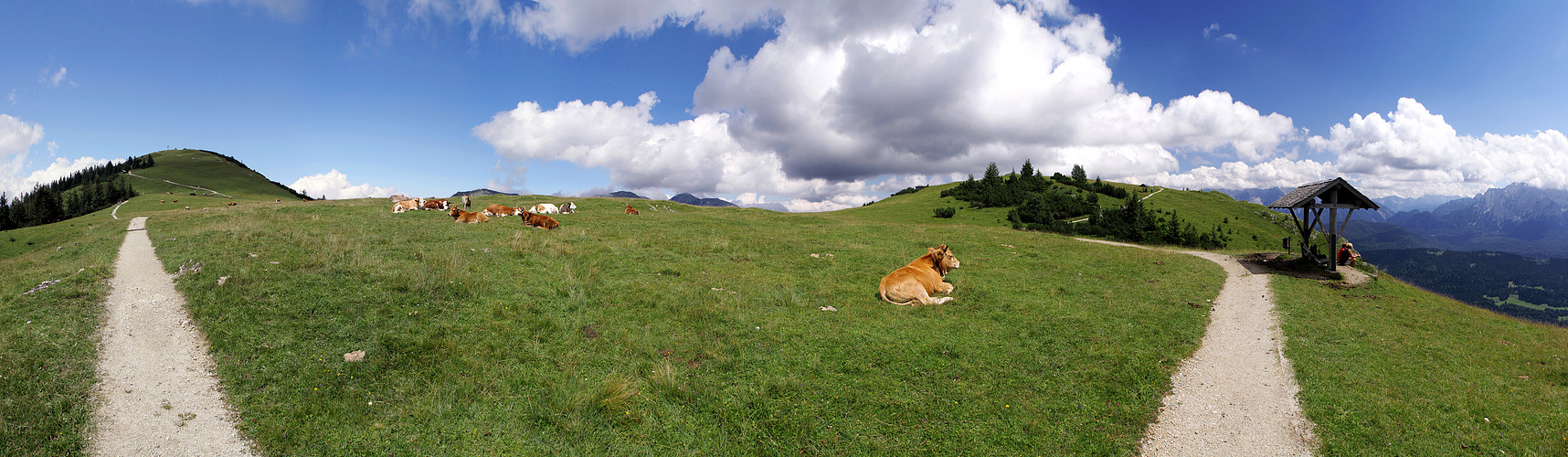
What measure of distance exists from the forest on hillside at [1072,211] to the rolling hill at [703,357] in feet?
156

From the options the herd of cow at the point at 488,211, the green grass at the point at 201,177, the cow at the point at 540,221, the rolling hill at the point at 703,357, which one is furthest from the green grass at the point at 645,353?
the green grass at the point at 201,177

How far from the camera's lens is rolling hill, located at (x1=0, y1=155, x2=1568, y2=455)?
6371 mm

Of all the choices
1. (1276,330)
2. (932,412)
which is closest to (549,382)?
(932,412)

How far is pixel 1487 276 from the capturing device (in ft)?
436

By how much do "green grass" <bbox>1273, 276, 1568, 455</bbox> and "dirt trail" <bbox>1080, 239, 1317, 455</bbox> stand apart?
27 cm

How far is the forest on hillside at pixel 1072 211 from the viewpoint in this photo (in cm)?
6166

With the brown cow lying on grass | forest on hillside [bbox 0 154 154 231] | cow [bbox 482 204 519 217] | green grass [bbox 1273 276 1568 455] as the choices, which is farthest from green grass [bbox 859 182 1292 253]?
forest on hillside [bbox 0 154 154 231]

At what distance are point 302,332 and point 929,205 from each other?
265 ft

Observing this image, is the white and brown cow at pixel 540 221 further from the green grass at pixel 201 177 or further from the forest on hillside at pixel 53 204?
the green grass at pixel 201 177

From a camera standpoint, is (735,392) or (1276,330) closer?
(735,392)

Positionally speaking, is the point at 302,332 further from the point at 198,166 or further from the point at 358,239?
the point at 198,166

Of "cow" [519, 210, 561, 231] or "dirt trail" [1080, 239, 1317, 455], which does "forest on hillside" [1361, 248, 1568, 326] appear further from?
"cow" [519, 210, 561, 231]

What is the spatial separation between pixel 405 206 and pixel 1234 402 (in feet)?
113

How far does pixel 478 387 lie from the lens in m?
7.18
